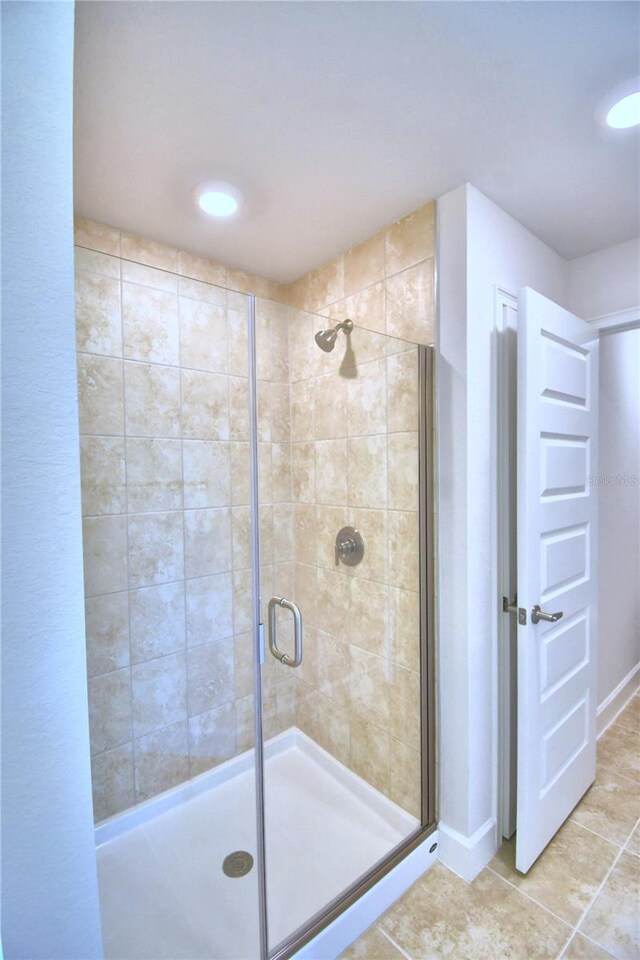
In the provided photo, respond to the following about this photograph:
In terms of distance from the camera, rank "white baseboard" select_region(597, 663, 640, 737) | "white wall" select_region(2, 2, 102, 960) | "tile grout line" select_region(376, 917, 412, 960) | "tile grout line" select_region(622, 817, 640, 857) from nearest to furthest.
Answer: "white wall" select_region(2, 2, 102, 960) → "tile grout line" select_region(376, 917, 412, 960) → "tile grout line" select_region(622, 817, 640, 857) → "white baseboard" select_region(597, 663, 640, 737)

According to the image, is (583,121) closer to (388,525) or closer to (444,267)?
(444,267)

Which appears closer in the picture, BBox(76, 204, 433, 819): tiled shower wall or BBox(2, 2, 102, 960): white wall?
BBox(2, 2, 102, 960): white wall

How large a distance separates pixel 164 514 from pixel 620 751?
102 inches

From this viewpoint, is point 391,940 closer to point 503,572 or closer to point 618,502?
point 503,572

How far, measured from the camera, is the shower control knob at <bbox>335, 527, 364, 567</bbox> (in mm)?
A: 1719

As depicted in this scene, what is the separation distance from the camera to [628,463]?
91.5 inches

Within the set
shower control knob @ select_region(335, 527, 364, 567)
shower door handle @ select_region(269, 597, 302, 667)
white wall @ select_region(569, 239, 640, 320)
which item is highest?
white wall @ select_region(569, 239, 640, 320)

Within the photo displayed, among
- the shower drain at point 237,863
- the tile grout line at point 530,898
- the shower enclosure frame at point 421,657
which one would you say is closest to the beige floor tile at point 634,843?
the tile grout line at point 530,898

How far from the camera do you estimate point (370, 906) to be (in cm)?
136

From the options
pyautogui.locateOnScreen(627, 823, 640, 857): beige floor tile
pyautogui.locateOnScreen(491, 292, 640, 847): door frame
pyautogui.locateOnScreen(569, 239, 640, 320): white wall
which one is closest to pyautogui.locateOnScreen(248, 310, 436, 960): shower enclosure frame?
pyautogui.locateOnScreen(491, 292, 640, 847): door frame

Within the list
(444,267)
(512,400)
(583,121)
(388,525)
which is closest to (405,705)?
(388,525)

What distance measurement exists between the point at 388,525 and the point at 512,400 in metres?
0.69

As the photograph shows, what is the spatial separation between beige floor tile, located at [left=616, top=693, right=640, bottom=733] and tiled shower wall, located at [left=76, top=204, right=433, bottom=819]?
1.63 m

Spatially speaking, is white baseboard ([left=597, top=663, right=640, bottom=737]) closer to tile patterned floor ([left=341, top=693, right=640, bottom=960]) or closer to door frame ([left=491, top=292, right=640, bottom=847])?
tile patterned floor ([left=341, top=693, right=640, bottom=960])
